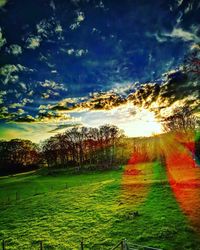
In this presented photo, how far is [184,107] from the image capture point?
95.8 metres

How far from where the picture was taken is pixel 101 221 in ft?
94.1

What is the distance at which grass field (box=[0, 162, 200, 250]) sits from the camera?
22.5 metres

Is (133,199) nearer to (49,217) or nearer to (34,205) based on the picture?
(49,217)

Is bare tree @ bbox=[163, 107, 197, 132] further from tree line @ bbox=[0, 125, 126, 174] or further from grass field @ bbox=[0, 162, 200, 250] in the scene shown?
grass field @ bbox=[0, 162, 200, 250]

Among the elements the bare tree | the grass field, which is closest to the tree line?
the bare tree

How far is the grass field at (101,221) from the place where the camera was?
887 inches

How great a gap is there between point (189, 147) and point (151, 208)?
176 ft

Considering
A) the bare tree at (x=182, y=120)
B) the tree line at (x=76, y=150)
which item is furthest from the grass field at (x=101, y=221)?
the tree line at (x=76, y=150)

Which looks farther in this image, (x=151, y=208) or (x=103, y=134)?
(x=103, y=134)

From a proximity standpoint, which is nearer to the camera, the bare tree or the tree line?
the bare tree

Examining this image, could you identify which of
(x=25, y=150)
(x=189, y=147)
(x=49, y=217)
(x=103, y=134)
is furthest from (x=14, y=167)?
(x=49, y=217)

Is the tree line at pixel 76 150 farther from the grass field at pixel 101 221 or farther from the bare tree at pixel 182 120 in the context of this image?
the grass field at pixel 101 221

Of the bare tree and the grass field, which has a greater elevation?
the bare tree

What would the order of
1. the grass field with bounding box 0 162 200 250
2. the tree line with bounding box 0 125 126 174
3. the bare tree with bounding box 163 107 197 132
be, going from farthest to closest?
the tree line with bounding box 0 125 126 174
the bare tree with bounding box 163 107 197 132
the grass field with bounding box 0 162 200 250
